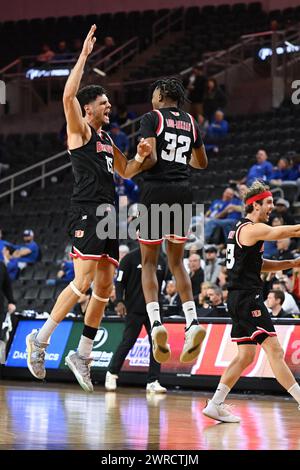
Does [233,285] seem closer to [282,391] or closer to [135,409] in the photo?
[135,409]

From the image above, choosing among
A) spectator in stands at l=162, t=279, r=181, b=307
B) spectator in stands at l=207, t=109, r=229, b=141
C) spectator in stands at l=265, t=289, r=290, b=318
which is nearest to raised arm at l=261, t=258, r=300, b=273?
spectator in stands at l=265, t=289, r=290, b=318

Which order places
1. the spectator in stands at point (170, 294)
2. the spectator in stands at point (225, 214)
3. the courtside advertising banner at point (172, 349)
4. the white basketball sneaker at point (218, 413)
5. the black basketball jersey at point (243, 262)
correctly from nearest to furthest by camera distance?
the white basketball sneaker at point (218, 413) → the black basketball jersey at point (243, 262) → the courtside advertising banner at point (172, 349) → the spectator in stands at point (170, 294) → the spectator in stands at point (225, 214)

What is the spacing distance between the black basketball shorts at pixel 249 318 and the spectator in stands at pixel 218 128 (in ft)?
42.1

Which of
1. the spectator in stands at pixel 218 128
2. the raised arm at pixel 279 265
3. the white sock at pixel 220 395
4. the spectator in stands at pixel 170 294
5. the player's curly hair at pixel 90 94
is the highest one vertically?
the spectator in stands at pixel 218 128

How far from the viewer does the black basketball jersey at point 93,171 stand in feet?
28.5

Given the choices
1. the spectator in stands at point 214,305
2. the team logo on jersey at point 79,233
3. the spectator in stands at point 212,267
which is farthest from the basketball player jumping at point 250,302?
the spectator in stands at point 212,267

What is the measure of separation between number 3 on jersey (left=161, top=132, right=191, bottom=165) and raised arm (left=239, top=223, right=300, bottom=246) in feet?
3.45

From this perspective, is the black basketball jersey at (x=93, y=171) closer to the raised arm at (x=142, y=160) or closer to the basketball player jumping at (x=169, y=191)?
the raised arm at (x=142, y=160)

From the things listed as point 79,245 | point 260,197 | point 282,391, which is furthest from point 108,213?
point 282,391

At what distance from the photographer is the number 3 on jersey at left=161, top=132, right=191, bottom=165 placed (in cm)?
841

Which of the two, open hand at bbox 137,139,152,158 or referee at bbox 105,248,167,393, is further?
referee at bbox 105,248,167,393

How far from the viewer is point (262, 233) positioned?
900 centimetres

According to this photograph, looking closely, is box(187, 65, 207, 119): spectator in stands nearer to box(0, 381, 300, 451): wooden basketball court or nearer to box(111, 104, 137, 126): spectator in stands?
box(111, 104, 137, 126): spectator in stands
